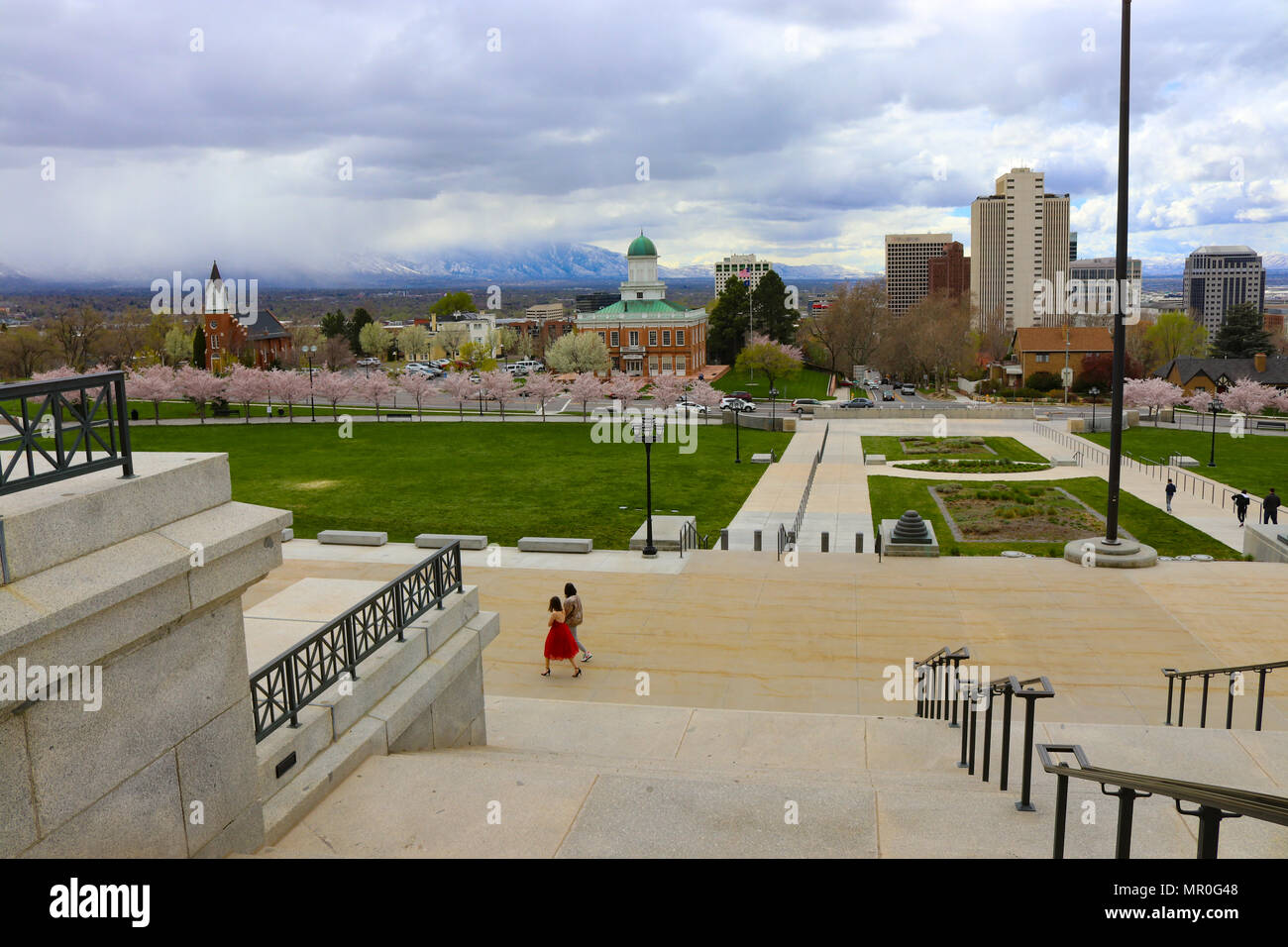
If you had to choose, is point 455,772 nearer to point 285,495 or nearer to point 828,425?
point 285,495

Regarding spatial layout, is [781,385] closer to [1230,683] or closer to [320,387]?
[320,387]

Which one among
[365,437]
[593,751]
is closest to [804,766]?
[593,751]

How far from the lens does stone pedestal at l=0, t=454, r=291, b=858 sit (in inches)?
155

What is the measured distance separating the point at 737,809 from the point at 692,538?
17188mm

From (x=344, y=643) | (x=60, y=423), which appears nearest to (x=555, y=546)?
(x=344, y=643)

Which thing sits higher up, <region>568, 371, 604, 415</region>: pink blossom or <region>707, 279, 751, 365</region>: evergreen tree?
<region>707, 279, 751, 365</region>: evergreen tree

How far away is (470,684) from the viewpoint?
28.6 ft

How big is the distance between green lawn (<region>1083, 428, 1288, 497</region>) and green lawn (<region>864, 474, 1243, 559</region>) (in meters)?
5.59

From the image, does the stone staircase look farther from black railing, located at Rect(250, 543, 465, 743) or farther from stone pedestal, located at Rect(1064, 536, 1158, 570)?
stone pedestal, located at Rect(1064, 536, 1158, 570)

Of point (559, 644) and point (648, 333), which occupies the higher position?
point (648, 333)

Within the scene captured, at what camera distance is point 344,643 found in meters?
7.07

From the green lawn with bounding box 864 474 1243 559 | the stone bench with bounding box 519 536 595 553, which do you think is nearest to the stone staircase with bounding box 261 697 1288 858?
the stone bench with bounding box 519 536 595 553

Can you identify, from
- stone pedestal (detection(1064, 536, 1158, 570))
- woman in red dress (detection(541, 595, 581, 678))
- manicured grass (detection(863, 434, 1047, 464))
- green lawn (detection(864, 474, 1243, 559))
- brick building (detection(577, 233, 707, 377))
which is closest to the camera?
woman in red dress (detection(541, 595, 581, 678))
